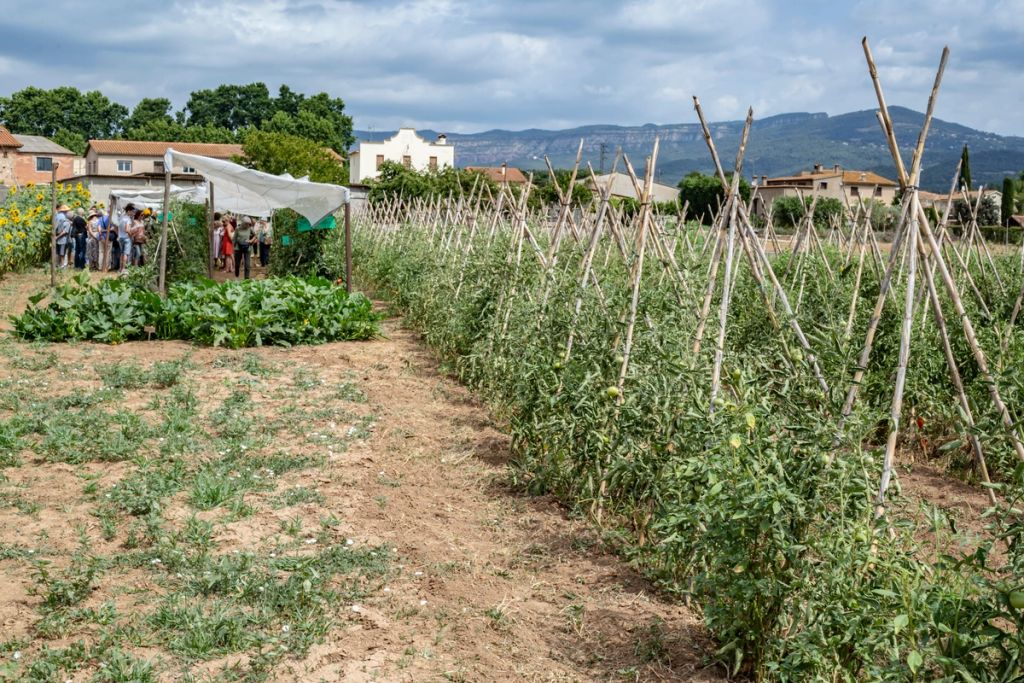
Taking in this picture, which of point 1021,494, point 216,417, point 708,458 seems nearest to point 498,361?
point 216,417

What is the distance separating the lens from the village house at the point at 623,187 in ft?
25.1

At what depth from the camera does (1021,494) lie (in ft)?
8.86

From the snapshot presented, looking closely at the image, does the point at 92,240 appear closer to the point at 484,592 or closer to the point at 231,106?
the point at 484,592

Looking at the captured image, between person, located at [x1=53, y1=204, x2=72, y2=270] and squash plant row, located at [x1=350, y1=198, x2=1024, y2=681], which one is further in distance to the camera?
person, located at [x1=53, y1=204, x2=72, y2=270]

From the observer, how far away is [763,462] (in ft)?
11.0

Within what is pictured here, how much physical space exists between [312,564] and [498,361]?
3.53 metres

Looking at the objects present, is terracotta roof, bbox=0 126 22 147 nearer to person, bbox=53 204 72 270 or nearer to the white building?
the white building

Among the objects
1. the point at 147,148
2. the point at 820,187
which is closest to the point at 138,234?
the point at 820,187

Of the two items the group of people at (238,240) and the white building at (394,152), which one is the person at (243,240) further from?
the white building at (394,152)

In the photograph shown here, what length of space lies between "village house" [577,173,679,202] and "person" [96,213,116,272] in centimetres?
1124

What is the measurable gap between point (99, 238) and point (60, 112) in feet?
284

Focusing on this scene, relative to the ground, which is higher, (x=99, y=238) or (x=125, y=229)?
(x=125, y=229)

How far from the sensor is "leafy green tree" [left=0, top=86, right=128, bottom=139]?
312 ft

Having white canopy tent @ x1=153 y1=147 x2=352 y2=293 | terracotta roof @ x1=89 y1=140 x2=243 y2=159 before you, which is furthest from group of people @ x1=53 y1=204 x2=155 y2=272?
terracotta roof @ x1=89 y1=140 x2=243 y2=159
